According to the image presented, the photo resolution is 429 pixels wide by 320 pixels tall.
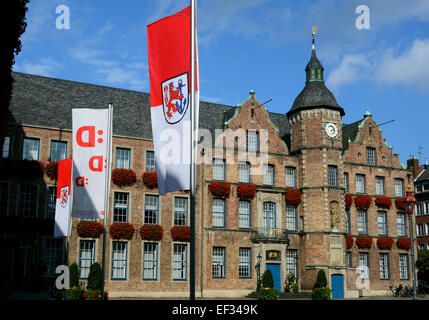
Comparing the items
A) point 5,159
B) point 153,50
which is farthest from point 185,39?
point 5,159

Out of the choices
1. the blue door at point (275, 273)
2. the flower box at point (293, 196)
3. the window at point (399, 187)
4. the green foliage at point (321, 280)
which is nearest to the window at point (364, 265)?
the green foliage at point (321, 280)

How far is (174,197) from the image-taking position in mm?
36750

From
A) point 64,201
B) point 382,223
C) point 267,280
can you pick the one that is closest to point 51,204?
point 64,201

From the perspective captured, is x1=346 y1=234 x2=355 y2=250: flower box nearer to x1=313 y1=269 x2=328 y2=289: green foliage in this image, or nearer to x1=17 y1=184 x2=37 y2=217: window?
x1=313 y1=269 x2=328 y2=289: green foliage

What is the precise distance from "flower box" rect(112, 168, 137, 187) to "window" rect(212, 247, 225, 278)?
790cm

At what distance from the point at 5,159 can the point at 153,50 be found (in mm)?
21729

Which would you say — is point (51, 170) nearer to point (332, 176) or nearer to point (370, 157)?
point (332, 176)

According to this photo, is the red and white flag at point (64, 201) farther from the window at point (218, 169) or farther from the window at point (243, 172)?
the window at point (243, 172)

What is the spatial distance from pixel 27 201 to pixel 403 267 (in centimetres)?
3172

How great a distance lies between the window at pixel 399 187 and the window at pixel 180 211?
802 inches

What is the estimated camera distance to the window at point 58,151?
3358cm

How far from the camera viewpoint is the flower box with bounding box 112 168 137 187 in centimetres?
3469

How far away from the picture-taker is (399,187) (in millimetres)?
45812
